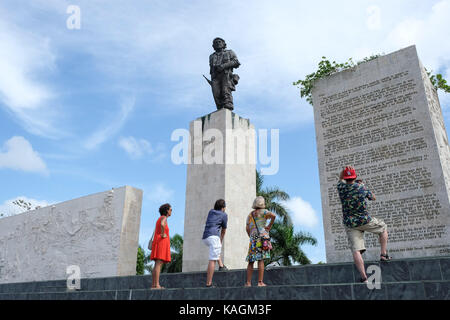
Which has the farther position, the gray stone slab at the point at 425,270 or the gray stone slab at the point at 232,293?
the gray stone slab at the point at 425,270

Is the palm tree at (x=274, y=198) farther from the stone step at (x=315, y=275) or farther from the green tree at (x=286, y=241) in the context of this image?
the stone step at (x=315, y=275)

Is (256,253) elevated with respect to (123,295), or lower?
elevated

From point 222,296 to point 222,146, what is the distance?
646 centimetres

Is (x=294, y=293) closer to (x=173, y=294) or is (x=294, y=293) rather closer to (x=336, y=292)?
(x=336, y=292)

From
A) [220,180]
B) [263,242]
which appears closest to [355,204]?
[263,242]

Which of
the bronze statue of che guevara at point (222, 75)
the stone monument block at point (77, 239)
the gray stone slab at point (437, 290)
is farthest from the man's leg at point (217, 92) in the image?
the gray stone slab at point (437, 290)

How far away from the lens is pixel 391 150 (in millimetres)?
A: 8797

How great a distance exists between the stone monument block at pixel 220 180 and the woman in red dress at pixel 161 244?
3.93m

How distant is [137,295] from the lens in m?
5.78

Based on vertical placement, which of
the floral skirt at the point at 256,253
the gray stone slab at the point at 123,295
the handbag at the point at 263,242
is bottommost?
the gray stone slab at the point at 123,295

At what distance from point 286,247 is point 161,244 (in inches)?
629

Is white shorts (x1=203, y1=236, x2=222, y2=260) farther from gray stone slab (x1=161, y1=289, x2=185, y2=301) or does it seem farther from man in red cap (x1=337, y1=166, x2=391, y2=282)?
man in red cap (x1=337, y1=166, x2=391, y2=282)

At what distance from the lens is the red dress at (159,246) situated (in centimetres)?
580

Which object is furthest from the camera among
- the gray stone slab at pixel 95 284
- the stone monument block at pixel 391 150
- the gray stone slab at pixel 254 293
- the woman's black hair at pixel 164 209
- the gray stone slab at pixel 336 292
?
the gray stone slab at pixel 95 284
